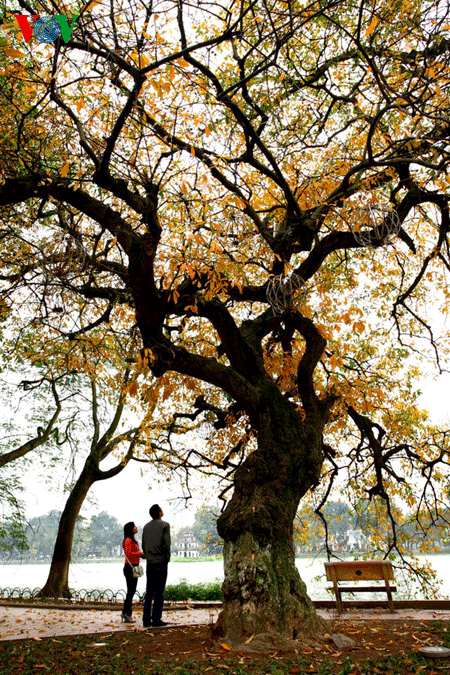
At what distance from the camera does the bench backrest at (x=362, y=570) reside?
278 inches

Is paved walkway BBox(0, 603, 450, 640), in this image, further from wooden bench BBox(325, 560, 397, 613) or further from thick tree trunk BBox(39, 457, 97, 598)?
thick tree trunk BBox(39, 457, 97, 598)

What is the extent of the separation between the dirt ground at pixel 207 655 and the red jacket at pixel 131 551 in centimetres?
148

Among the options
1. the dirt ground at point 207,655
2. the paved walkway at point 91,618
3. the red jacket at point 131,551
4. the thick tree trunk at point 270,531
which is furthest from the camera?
the red jacket at point 131,551

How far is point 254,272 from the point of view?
9.67m

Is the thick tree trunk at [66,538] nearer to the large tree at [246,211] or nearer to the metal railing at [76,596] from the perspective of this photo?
the metal railing at [76,596]

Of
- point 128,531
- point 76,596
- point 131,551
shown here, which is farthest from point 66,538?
point 131,551

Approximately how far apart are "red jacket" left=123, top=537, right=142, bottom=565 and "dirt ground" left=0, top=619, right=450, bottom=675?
4.86 feet

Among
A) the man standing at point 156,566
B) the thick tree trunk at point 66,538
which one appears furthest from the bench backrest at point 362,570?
the thick tree trunk at point 66,538

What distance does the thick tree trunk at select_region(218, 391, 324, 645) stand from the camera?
177 inches

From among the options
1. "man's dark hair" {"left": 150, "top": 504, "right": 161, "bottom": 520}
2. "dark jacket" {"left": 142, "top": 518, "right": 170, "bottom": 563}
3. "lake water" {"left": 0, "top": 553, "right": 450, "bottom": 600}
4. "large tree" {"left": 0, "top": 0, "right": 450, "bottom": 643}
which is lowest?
"lake water" {"left": 0, "top": 553, "right": 450, "bottom": 600}

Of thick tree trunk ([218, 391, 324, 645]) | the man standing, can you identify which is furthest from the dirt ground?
the man standing

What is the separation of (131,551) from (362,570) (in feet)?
11.1

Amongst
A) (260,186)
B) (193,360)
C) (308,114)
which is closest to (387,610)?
(193,360)

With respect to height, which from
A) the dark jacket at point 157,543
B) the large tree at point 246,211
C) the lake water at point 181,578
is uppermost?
the large tree at point 246,211
